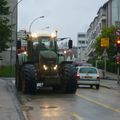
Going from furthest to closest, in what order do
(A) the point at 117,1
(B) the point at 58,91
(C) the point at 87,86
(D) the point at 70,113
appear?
(A) the point at 117,1 < (C) the point at 87,86 < (B) the point at 58,91 < (D) the point at 70,113

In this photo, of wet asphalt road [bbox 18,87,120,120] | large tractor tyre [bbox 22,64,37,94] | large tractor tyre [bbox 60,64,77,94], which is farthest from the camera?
large tractor tyre [bbox 60,64,77,94]

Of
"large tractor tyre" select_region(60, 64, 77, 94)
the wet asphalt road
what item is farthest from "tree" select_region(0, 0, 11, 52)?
the wet asphalt road

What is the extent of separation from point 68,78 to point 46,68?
1.29m

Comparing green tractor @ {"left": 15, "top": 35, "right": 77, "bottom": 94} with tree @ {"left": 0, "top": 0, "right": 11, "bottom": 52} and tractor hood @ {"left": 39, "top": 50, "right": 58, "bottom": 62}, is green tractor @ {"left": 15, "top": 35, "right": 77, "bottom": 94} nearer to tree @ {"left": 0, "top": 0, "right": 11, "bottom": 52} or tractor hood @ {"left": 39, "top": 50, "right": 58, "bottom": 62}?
tractor hood @ {"left": 39, "top": 50, "right": 58, "bottom": 62}

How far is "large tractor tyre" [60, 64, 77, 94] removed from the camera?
98.7 ft

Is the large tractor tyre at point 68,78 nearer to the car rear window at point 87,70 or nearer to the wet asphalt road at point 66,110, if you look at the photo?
the wet asphalt road at point 66,110

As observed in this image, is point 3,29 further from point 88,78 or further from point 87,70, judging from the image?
point 88,78

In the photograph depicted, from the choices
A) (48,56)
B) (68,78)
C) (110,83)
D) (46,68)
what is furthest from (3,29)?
(68,78)

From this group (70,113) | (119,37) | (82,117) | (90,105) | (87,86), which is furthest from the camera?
(119,37)

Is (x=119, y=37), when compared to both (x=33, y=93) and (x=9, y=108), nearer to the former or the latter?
(x=33, y=93)

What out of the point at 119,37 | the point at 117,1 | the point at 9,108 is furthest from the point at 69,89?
the point at 117,1

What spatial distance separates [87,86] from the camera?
42.9 metres

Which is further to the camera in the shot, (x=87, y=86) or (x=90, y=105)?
(x=87, y=86)

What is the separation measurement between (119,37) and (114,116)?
3141 cm
